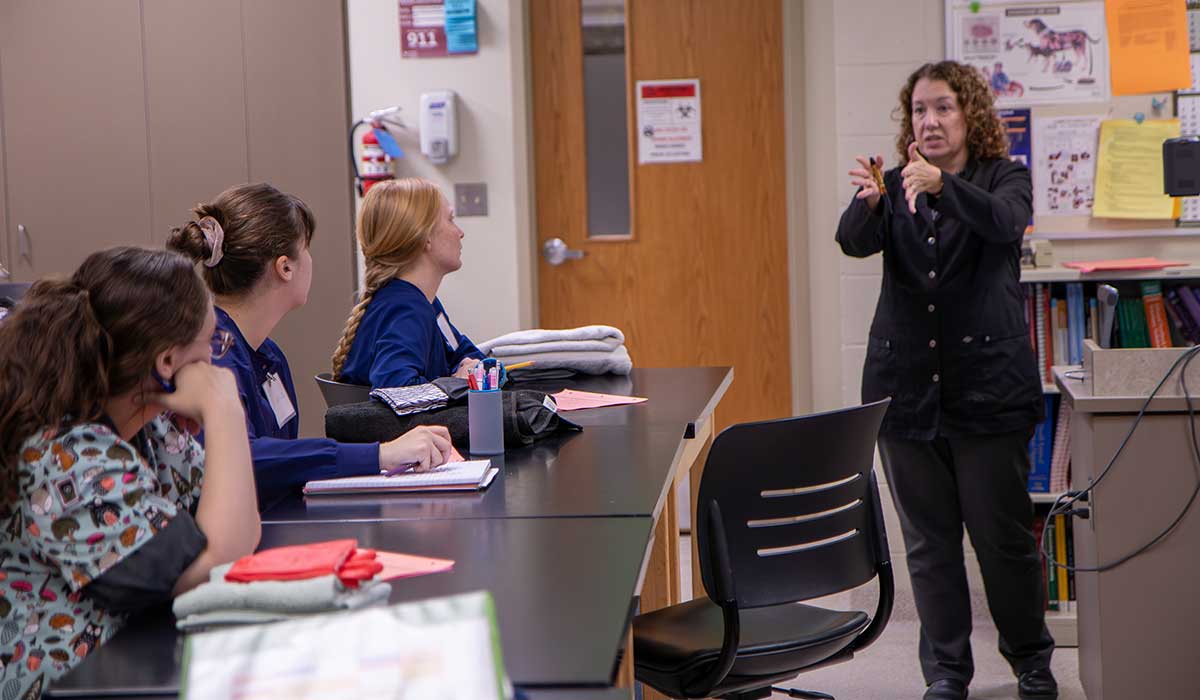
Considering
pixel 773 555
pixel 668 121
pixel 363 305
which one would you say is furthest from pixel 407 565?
pixel 668 121

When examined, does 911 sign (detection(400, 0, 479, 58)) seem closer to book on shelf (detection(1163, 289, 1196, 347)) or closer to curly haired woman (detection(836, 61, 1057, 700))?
curly haired woman (detection(836, 61, 1057, 700))

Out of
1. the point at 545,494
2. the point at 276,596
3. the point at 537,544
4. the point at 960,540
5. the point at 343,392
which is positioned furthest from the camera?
the point at 960,540

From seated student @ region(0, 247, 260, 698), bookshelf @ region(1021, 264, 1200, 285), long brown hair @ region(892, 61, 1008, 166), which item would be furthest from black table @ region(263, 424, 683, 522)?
bookshelf @ region(1021, 264, 1200, 285)

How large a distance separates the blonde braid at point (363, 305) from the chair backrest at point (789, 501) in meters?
0.93

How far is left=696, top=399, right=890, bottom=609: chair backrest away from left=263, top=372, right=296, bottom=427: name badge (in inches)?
28.8

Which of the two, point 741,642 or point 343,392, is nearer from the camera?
point 741,642

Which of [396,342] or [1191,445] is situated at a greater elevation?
[396,342]

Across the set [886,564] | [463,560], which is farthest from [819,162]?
[463,560]

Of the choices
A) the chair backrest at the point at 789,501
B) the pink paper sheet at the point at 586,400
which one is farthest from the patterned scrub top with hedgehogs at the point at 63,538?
the pink paper sheet at the point at 586,400

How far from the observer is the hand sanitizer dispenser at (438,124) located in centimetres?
402

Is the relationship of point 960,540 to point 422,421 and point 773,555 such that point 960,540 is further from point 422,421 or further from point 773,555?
point 422,421

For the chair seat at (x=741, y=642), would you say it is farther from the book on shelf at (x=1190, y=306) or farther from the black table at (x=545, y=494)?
the book on shelf at (x=1190, y=306)

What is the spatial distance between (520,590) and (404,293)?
143 centimetres

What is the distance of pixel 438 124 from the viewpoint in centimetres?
402
